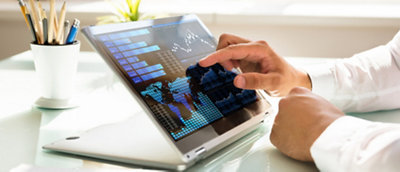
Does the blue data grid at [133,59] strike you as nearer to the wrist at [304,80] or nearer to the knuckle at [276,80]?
Answer: the knuckle at [276,80]

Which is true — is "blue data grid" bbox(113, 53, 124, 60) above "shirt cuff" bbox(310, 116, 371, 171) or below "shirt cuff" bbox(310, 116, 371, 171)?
above

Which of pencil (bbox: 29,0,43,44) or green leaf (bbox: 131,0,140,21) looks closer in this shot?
pencil (bbox: 29,0,43,44)

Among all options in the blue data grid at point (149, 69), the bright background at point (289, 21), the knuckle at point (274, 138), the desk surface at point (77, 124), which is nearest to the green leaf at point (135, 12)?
the desk surface at point (77, 124)

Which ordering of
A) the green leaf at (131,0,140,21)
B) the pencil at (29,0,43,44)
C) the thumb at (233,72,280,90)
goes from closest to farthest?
the thumb at (233,72,280,90)
the pencil at (29,0,43,44)
the green leaf at (131,0,140,21)

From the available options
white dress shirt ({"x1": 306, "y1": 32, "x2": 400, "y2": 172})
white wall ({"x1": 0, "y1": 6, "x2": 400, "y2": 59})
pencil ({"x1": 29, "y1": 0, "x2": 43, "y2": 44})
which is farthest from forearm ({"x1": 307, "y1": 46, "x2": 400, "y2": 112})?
white wall ({"x1": 0, "y1": 6, "x2": 400, "y2": 59})

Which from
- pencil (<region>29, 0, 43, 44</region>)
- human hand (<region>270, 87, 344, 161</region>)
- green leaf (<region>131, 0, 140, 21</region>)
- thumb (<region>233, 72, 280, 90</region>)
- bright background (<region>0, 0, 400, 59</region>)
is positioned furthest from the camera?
bright background (<region>0, 0, 400, 59</region>)

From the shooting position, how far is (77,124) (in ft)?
2.93

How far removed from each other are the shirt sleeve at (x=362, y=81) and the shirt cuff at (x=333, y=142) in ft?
1.17

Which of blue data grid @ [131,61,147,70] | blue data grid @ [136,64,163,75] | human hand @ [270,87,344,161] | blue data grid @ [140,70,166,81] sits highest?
blue data grid @ [131,61,147,70]

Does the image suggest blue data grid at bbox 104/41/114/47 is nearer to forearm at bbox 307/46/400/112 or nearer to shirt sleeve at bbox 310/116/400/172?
shirt sleeve at bbox 310/116/400/172

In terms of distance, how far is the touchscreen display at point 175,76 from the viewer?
74cm

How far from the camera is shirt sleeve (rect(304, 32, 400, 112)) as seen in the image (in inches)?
41.3

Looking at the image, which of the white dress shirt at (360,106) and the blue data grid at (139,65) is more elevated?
the blue data grid at (139,65)

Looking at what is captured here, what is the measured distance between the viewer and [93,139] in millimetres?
776
